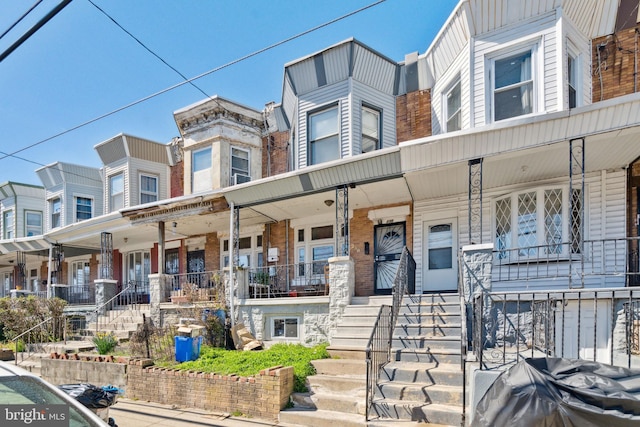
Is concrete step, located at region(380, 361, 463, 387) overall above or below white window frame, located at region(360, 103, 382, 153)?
below

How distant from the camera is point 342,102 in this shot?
1116cm

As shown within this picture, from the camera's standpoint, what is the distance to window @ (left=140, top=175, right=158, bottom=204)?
17.1 m

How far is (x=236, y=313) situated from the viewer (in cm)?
1048

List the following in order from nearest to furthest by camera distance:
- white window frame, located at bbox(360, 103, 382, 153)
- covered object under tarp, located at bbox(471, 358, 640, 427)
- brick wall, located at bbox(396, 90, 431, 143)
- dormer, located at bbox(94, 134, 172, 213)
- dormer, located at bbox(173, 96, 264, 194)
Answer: covered object under tarp, located at bbox(471, 358, 640, 427) < white window frame, located at bbox(360, 103, 382, 153) < brick wall, located at bbox(396, 90, 431, 143) < dormer, located at bbox(173, 96, 264, 194) < dormer, located at bbox(94, 134, 172, 213)

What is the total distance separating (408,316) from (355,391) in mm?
Result: 2105

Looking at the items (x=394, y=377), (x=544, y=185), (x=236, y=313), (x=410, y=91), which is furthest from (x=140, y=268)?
(x=544, y=185)

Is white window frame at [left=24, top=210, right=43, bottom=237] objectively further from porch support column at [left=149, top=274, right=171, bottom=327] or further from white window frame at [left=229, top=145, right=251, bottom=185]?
white window frame at [left=229, top=145, right=251, bottom=185]

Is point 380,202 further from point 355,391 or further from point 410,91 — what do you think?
point 355,391

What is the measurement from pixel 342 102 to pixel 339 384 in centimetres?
740

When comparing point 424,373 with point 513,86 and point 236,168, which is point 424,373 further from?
point 236,168

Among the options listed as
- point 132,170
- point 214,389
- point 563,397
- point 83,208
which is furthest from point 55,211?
point 563,397

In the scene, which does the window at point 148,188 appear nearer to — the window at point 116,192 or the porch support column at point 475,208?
the window at point 116,192

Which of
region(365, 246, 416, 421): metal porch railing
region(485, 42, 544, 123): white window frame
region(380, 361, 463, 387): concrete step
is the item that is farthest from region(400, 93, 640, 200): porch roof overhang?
region(380, 361, 463, 387): concrete step

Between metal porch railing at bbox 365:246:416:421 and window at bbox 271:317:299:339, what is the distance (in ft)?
9.23
